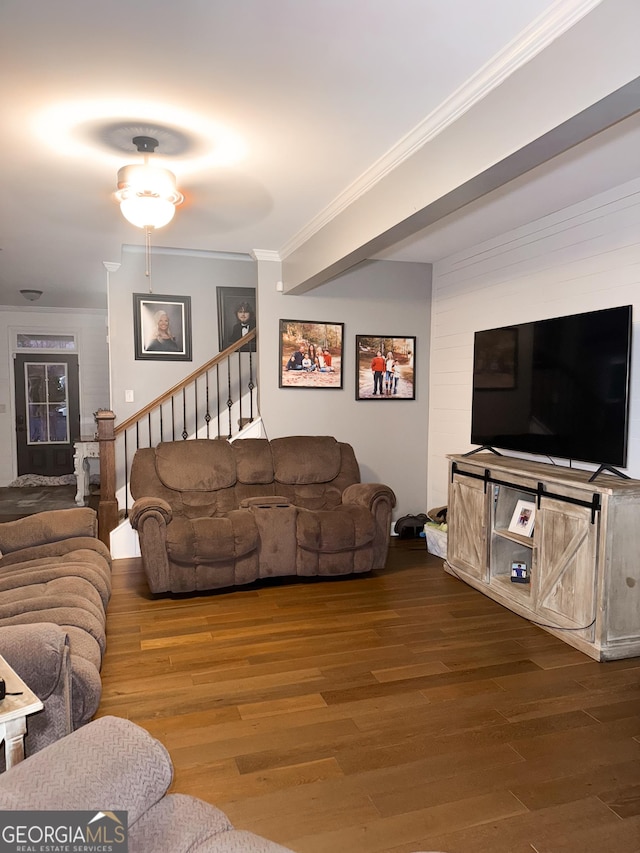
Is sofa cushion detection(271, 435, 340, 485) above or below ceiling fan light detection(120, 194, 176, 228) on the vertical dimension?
below

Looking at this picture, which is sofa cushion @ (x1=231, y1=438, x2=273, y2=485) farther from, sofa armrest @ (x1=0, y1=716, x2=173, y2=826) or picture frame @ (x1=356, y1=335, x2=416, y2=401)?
sofa armrest @ (x1=0, y1=716, x2=173, y2=826)

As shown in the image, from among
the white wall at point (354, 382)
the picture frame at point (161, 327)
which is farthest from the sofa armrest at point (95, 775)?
the picture frame at point (161, 327)

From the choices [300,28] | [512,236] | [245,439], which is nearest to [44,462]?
[245,439]

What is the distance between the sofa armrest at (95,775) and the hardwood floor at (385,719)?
0.85 metres

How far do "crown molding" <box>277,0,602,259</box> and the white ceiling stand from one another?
3 cm

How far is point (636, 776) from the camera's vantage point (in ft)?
7.18

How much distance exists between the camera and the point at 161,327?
6.10m

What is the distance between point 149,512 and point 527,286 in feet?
10.1

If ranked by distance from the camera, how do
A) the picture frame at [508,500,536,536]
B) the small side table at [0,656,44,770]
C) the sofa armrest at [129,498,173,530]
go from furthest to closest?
the sofa armrest at [129,498,173,530] < the picture frame at [508,500,536,536] < the small side table at [0,656,44,770]

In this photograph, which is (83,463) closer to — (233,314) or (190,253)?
(233,314)

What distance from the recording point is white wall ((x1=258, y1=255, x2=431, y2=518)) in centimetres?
545

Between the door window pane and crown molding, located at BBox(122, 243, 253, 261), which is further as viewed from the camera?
the door window pane

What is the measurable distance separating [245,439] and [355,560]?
141 centimetres

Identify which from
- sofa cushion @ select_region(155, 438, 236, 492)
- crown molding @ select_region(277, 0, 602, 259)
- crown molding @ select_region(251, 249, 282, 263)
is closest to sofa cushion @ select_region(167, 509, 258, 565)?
sofa cushion @ select_region(155, 438, 236, 492)
